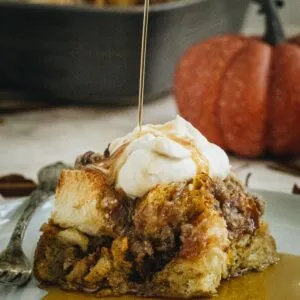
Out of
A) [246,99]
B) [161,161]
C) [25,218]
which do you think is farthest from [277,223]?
[246,99]

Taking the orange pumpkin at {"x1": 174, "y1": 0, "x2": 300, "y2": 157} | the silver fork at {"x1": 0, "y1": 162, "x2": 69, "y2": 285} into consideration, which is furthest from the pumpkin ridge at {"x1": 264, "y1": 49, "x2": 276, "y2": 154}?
the silver fork at {"x1": 0, "y1": 162, "x2": 69, "y2": 285}

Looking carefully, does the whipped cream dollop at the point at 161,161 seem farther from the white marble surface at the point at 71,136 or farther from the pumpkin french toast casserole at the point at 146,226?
the white marble surface at the point at 71,136

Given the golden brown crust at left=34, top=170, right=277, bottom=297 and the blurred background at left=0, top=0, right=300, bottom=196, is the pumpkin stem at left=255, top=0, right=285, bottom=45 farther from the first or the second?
the golden brown crust at left=34, top=170, right=277, bottom=297

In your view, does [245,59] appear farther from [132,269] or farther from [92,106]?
[132,269]

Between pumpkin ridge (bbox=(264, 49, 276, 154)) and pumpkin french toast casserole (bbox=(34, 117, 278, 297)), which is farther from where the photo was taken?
pumpkin ridge (bbox=(264, 49, 276, 154))

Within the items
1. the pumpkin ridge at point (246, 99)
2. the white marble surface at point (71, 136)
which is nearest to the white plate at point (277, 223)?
the white marble surface at point (71, 136)

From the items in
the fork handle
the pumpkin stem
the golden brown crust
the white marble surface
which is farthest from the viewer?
the pumpkin stem

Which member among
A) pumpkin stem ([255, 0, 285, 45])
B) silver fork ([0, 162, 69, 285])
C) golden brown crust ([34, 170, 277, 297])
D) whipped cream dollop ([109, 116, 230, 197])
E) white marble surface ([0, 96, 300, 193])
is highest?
pumpkin stem ([255, 0, 285, 45])

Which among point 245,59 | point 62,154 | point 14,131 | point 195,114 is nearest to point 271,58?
point 245,59
